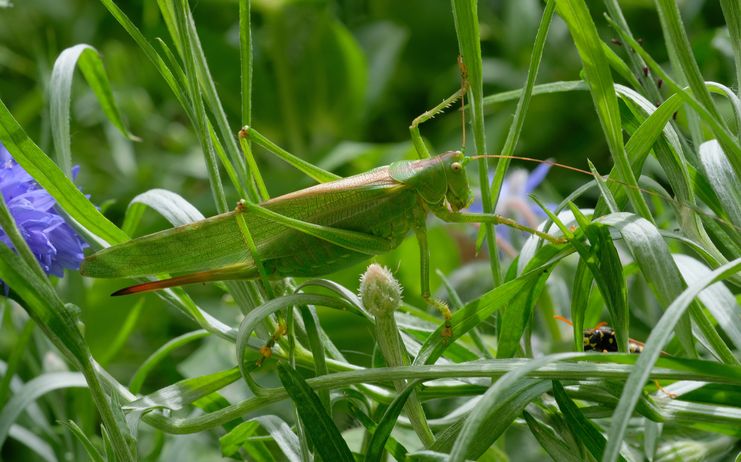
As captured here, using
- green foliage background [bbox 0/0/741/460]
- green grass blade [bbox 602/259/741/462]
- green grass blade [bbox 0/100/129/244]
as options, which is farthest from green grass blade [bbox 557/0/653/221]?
green foliage background [bbox 0/0/741/460]

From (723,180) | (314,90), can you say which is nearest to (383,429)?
(723,180)

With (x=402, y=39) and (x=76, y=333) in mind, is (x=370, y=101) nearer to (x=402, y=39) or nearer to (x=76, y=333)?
(x=402, y=39)

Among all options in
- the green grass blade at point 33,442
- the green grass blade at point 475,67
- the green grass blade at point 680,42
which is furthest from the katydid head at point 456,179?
the green grass blade at point 33,442

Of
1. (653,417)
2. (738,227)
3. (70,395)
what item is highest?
(738,227)

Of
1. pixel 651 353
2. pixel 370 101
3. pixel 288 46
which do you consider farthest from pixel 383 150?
pixel 651 353

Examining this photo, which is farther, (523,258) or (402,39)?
(402,39)

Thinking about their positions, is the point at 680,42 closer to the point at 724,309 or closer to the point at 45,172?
the point at 724,309

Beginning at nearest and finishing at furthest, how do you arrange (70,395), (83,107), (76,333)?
(76,333), (70,395), (83,107)
